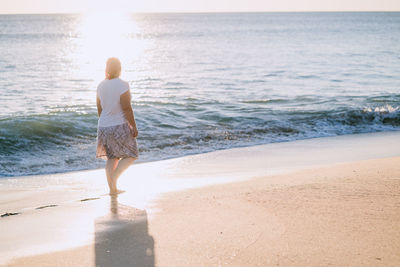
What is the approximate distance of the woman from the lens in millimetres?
5668

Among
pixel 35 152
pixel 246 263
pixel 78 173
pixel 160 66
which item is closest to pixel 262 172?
pixel 78 173

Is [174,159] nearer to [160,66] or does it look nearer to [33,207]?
[33,207]

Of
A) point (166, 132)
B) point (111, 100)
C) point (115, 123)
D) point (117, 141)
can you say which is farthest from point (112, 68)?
point (166, 132)

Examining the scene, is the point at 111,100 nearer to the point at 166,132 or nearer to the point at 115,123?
the point at 115,123

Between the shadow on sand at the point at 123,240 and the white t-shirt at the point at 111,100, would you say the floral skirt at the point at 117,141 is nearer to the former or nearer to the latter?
the white t-shirt at the point at 111,100

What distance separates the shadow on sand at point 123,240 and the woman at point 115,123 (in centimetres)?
96

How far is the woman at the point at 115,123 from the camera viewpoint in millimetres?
5668

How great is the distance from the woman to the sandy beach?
46 centimetres

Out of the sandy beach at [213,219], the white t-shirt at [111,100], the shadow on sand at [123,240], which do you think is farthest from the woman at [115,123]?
the shadow on sand at [123,240]

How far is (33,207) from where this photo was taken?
5531mm

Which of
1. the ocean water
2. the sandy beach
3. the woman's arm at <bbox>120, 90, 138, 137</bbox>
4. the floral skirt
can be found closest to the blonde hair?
the woman's arm at <bbox>120, 90, 138, 137</bbox>

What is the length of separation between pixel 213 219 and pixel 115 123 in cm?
200

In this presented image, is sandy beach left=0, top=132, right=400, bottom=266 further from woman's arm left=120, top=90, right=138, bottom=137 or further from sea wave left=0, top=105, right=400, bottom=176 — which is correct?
sea wave left=0, top=105, right=400, bottom=176

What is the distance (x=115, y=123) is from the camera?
228 inches
